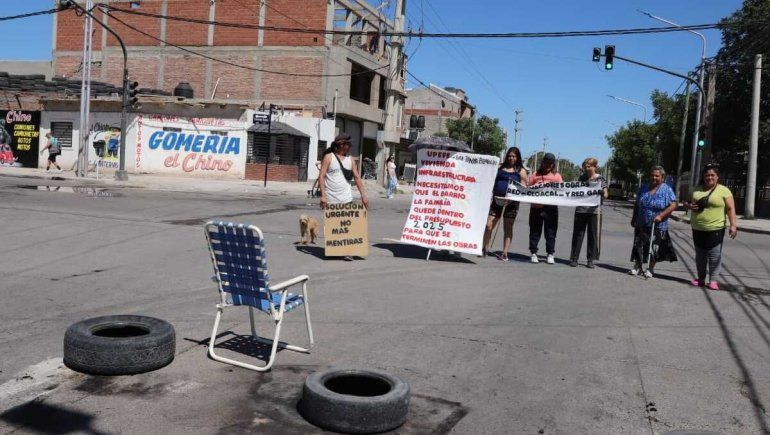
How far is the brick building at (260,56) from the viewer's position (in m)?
39.7

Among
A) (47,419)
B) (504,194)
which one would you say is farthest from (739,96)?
(47,419)

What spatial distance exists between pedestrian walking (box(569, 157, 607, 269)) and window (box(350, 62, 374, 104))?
33274mm

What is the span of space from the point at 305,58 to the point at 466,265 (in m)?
32.9

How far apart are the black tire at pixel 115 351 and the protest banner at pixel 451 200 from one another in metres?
5.82

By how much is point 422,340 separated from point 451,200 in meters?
4.64

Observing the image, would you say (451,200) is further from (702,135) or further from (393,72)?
(393,72)

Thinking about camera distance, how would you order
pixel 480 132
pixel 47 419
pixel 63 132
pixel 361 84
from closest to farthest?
pixel 47 419 < pixel 63 132 < pixel 361 84 < pixel 480 132

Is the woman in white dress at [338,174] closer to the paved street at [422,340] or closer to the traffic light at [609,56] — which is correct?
the paved street at [422,340]

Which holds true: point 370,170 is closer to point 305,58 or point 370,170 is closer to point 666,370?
point 305,58

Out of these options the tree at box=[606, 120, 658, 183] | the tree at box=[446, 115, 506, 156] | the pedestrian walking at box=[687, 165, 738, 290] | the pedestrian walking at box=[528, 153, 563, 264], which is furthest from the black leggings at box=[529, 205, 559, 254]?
the tree at box=[446, 115, 506, 156]

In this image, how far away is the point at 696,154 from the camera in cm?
3241

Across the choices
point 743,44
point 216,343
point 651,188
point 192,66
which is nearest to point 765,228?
point 743,44

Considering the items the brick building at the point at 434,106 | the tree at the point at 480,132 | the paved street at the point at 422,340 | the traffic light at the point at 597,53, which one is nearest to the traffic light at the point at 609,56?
the traffic light at the point at 597,53

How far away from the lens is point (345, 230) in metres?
9.28
